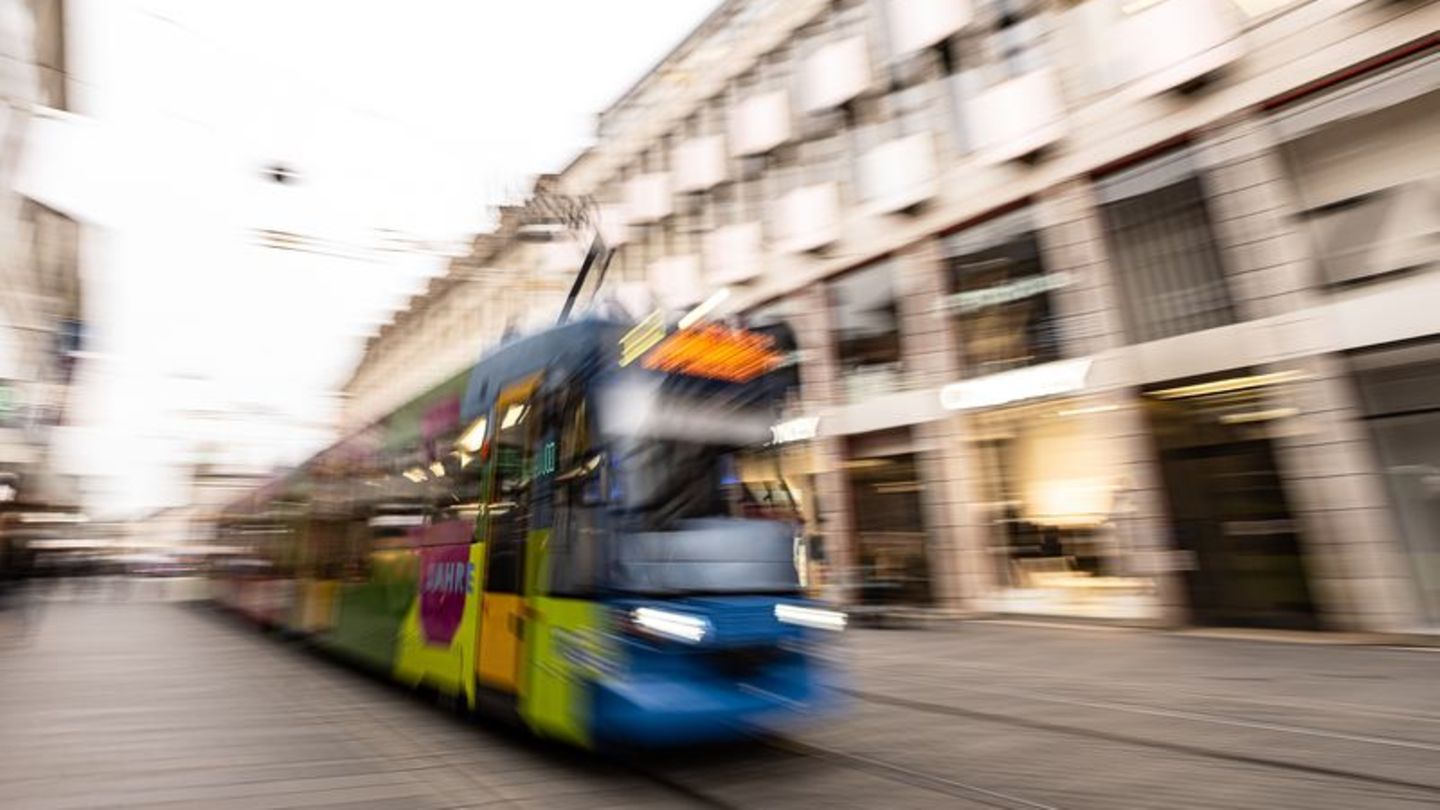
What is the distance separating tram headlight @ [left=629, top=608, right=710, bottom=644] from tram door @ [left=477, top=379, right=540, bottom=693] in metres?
1.20

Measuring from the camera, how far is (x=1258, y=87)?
36.3 feet

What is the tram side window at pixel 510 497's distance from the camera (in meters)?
5.31

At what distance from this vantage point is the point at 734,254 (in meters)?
19.9

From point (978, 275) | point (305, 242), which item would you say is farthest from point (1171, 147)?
point (305, 242)

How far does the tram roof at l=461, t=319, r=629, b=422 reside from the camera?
17.1 feet

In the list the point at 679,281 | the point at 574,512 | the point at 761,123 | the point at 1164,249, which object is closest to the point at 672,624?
the point at 574,512

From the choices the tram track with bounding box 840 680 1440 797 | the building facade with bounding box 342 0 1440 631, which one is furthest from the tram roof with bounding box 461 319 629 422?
the tram track with bounding box 840 680 1440 797

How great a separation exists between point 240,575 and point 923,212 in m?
18.0

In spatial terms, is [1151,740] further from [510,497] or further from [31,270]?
[31,270]

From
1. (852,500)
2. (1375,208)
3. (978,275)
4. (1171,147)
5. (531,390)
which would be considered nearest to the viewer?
(531,390)

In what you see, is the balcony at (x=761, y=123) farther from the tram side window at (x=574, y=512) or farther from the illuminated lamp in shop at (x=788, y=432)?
the tram side window at (x=574, y=512)

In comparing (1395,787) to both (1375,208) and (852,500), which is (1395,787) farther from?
(852,500)

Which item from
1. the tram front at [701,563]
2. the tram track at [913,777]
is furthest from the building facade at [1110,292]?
the tram track at [913,777]

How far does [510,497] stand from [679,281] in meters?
16.8
